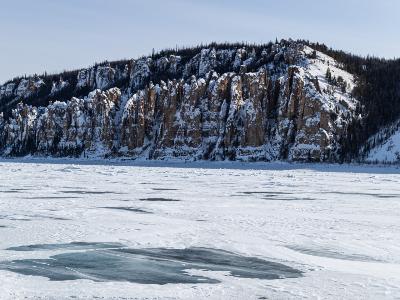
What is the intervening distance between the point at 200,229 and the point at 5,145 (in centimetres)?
16917

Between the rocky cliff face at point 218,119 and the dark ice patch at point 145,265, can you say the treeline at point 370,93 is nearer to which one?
the rocky cliff face at point 218,119

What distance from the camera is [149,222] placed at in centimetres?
2003

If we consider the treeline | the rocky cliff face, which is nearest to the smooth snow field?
the rocky cliff face

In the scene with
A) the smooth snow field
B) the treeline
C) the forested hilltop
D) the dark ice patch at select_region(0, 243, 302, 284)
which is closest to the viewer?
the smooth snow field

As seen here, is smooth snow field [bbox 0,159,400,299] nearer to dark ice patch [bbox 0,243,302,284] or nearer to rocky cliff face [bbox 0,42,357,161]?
dark ice patch [bbox 0,243,302,284]

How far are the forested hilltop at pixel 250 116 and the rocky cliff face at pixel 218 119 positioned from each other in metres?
0.27

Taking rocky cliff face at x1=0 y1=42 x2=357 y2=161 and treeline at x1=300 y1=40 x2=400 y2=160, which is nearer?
treeline at x1=300 y1=40 x2=400 y2=160

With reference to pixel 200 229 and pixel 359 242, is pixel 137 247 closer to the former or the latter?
pixel 200 229

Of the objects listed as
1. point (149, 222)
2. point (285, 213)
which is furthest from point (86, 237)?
point (285, 213)

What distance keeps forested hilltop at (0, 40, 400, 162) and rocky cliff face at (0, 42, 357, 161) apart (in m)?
0.27

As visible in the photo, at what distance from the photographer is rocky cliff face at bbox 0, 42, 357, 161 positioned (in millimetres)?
122250

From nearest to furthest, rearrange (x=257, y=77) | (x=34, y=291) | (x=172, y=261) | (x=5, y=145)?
1. (x=34, y=291)
2. (x=172, y=261)
3. (x=257, y=77)
4. (x=5, y=145)

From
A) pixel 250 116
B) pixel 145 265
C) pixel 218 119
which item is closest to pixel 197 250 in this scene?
pixel 145 265

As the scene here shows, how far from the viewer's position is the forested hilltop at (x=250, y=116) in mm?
120812
